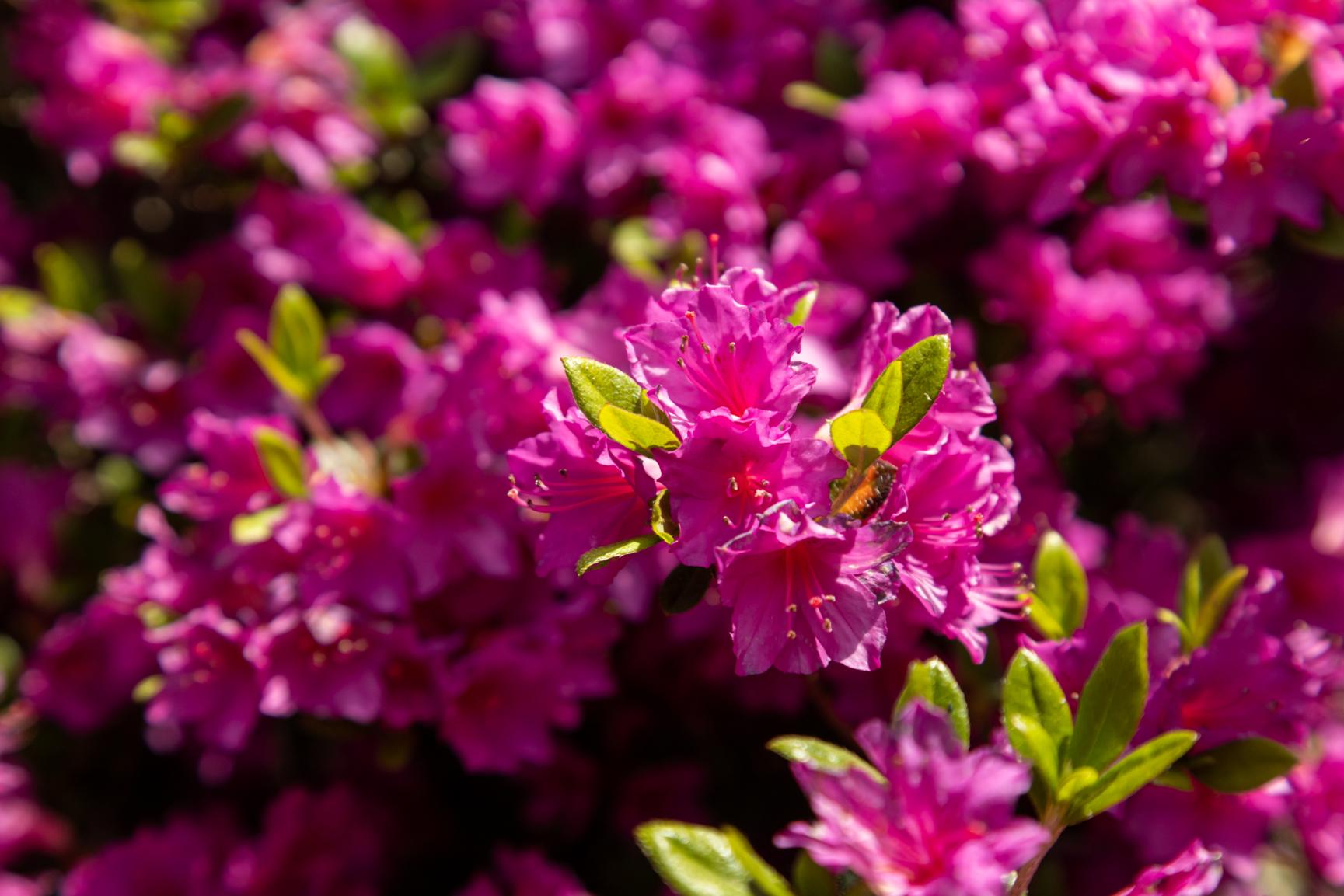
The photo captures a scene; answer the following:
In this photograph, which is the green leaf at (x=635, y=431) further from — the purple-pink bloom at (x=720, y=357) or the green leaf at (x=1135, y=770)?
the green leaf at (x=1135, y=770)

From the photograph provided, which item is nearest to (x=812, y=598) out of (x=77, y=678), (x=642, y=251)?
(x=642, y=251)

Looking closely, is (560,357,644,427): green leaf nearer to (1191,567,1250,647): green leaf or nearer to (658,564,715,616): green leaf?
(658,564,715,616): green leaf

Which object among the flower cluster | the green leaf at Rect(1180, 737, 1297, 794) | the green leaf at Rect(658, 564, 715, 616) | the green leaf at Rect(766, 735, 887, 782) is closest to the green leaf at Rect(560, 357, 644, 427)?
the flower cluster

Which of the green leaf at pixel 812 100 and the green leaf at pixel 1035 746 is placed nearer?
the green leaf at pixel 1035 746

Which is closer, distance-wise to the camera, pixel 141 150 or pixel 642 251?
pixel 642 251

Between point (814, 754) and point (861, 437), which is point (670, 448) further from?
point (814, 754)

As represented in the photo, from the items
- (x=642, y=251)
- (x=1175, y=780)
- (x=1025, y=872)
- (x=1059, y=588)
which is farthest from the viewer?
(x=642, y=251)

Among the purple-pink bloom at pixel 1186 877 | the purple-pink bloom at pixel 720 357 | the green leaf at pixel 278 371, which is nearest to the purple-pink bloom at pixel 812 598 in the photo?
the purple-pink bloom at pixel 720 357
